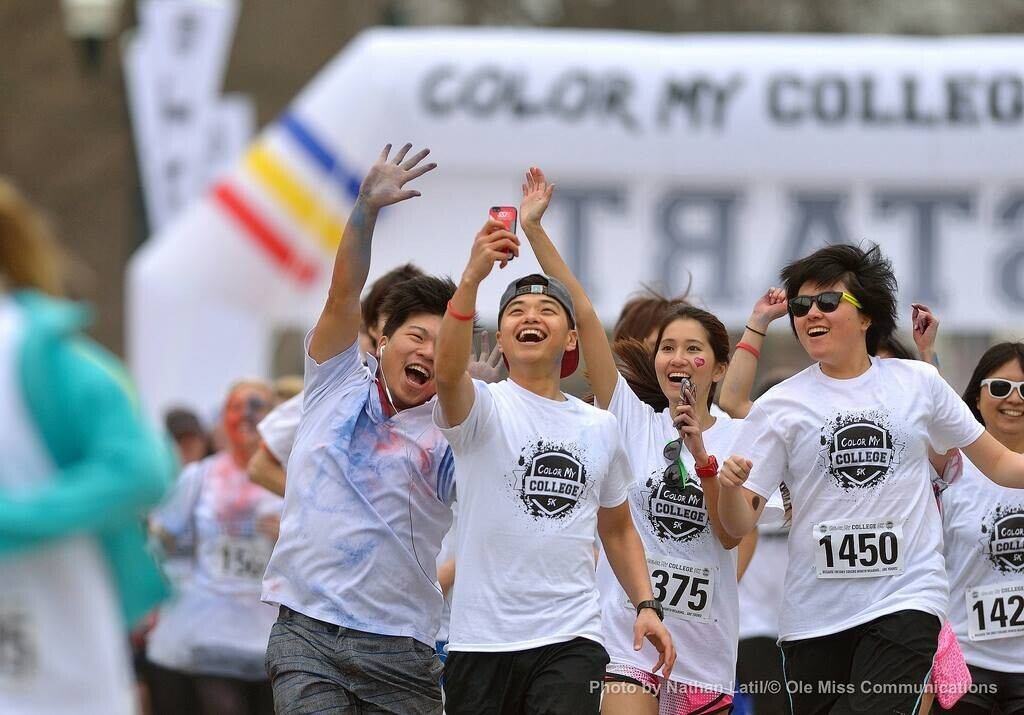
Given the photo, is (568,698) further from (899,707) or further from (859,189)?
(859,189)

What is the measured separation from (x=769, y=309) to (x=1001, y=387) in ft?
2.99

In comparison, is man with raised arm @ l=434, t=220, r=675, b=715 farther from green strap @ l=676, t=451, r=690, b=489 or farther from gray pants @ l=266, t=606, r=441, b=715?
green strap @ l=676, t=451, r=690, b=489

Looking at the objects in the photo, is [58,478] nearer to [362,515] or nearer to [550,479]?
[362,515]

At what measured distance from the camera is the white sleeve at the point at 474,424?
16.2ft

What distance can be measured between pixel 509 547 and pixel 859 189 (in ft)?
30.1

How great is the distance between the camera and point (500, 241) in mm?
4777

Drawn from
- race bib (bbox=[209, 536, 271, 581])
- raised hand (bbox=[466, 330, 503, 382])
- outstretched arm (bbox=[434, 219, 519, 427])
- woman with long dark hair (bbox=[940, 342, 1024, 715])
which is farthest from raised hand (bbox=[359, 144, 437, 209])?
race bib (bbox=[209, 536, 271, 581])

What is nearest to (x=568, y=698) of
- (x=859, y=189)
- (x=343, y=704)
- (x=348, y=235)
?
(x=343, y=704)

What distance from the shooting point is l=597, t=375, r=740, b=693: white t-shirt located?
5.66m

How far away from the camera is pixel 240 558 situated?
8.16m

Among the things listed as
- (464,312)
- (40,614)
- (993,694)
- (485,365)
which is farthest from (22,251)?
(993,694)

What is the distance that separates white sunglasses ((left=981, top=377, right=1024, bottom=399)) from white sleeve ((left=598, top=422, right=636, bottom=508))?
1774 millimetres

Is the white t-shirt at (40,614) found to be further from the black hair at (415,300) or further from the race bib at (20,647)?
the black hair at (415,300)

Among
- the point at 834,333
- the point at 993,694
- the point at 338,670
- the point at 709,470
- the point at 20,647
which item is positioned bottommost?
the point at 993,694
